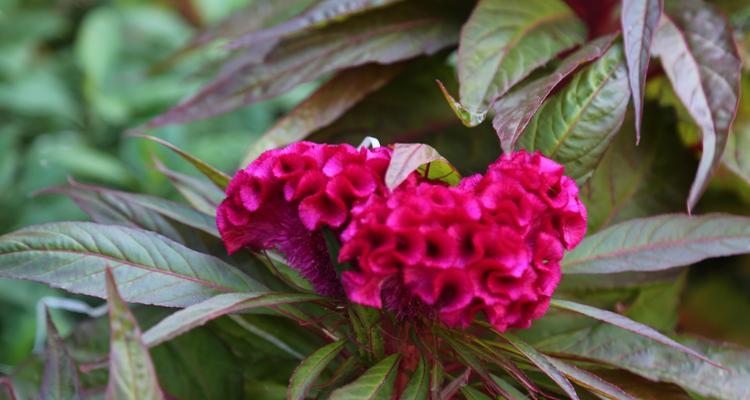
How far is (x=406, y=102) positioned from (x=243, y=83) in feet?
0.72

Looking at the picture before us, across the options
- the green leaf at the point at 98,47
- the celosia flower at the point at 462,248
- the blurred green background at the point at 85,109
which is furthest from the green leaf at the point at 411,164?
the green leaf at the point at 98,47

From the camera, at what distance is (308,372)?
0.66 meters

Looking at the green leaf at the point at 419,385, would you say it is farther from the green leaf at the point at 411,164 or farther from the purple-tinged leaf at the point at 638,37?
the purple-tinged leaf at the point at 638,37

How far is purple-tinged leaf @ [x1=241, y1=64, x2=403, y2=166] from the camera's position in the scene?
3.23 feet

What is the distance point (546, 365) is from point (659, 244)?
24cm

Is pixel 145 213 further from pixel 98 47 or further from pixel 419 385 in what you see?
pixel 98 47

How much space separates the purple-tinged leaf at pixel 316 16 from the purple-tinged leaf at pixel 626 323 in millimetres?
442

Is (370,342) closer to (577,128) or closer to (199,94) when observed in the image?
(577,128)

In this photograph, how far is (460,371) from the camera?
0.80m

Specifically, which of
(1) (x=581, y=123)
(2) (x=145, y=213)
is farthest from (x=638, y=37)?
(2) (x=145, y=213)

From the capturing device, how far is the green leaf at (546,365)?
0.64 metres

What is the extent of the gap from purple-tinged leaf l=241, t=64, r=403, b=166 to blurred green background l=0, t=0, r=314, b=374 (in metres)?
0.33

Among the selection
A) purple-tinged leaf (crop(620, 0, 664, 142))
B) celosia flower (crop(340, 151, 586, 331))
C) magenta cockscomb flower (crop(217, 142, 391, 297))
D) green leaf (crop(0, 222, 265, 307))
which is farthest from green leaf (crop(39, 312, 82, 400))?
purple-tinged leaf (crop(620, 0, 664, 142))

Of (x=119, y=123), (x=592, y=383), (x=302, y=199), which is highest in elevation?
(x=302, y=199)
